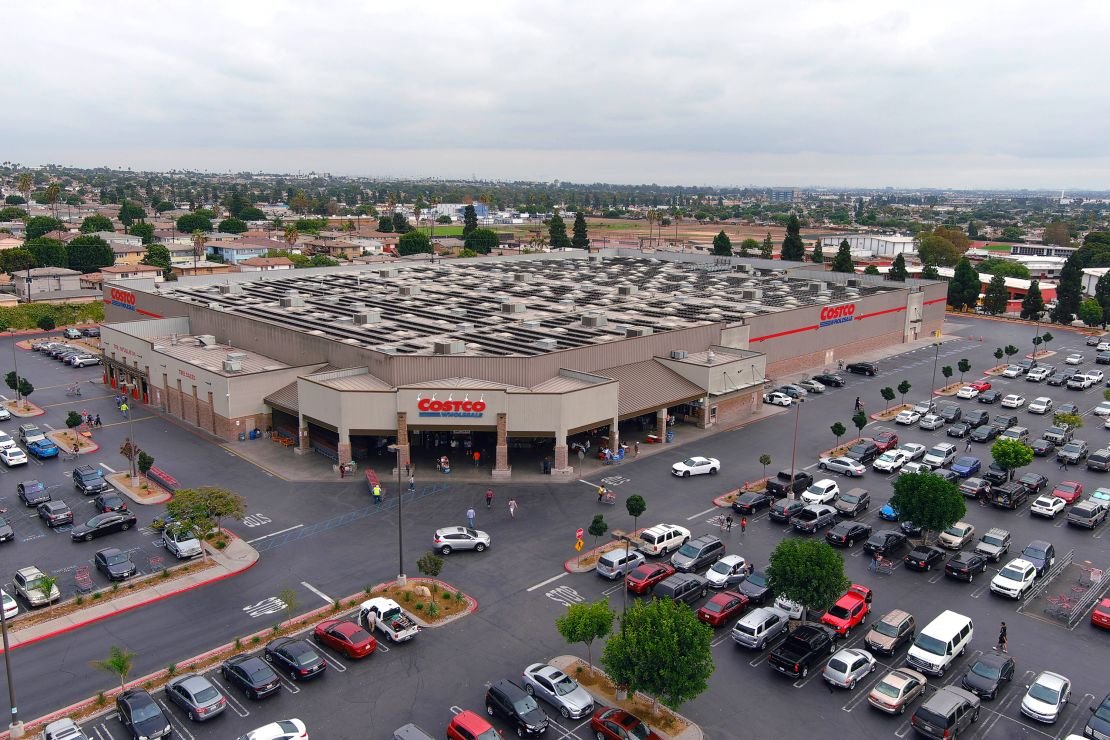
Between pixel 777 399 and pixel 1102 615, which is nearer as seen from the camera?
pixel 1102 615

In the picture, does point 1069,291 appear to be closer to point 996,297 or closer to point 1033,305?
point 1033,305

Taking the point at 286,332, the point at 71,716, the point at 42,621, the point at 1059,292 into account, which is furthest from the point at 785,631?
the point at 1059,292

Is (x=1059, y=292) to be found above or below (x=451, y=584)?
above

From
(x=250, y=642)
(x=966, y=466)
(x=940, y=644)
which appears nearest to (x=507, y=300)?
(x=966, y=466)

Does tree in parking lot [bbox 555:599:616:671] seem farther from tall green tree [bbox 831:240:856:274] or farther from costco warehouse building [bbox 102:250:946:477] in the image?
tall green tree [bbox 831:240:856:274]

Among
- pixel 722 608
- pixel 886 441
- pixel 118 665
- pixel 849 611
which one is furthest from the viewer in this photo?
pixel 886 441

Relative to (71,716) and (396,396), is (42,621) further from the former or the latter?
(396,396)

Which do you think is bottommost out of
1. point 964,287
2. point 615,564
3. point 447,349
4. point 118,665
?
point 615,564
